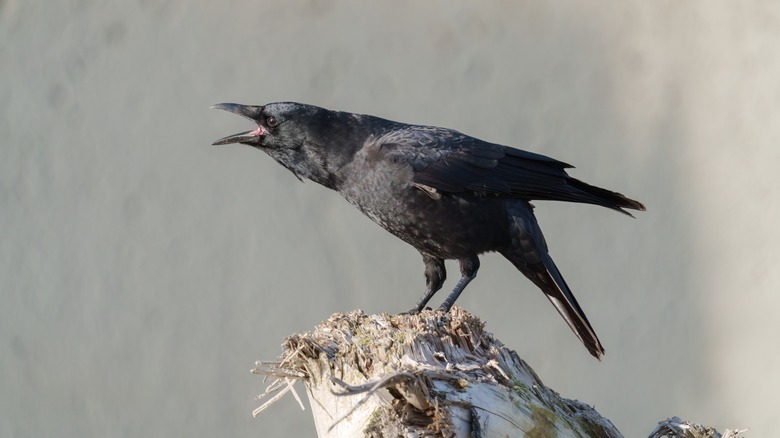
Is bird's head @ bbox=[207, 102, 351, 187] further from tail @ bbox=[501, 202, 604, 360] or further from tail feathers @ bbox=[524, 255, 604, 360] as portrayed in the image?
tail feathers @ bbox=[524, 255, 604, 360]

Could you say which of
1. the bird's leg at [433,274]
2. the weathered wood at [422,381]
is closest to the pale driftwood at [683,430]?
the weathered wood at [422,381]

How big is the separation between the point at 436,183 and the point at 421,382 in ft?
4.35

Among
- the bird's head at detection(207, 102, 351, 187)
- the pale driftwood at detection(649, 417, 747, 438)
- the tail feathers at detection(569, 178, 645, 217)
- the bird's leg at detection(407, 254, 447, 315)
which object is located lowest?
the pale driftwood at detection(649, 417, 747, 438)

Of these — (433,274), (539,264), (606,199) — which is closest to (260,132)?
(433,274)

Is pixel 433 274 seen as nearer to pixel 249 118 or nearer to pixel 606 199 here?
pixel 606 199

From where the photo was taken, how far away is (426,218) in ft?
11.3

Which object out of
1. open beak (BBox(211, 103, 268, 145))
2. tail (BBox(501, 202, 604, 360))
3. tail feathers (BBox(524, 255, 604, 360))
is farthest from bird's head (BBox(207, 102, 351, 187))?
tail feathers (BBox(524, 255, 604, 360))

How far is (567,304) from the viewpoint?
3.67m

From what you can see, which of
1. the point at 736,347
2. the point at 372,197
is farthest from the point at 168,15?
the point at 736,347

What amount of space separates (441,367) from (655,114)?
306 cm

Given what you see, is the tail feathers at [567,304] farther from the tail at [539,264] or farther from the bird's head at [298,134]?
the bird's head at [298,134]

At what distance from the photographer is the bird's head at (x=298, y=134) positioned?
3633 millimetres

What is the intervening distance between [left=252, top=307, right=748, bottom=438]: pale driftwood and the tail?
90 centimetres

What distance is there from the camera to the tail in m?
3.57
